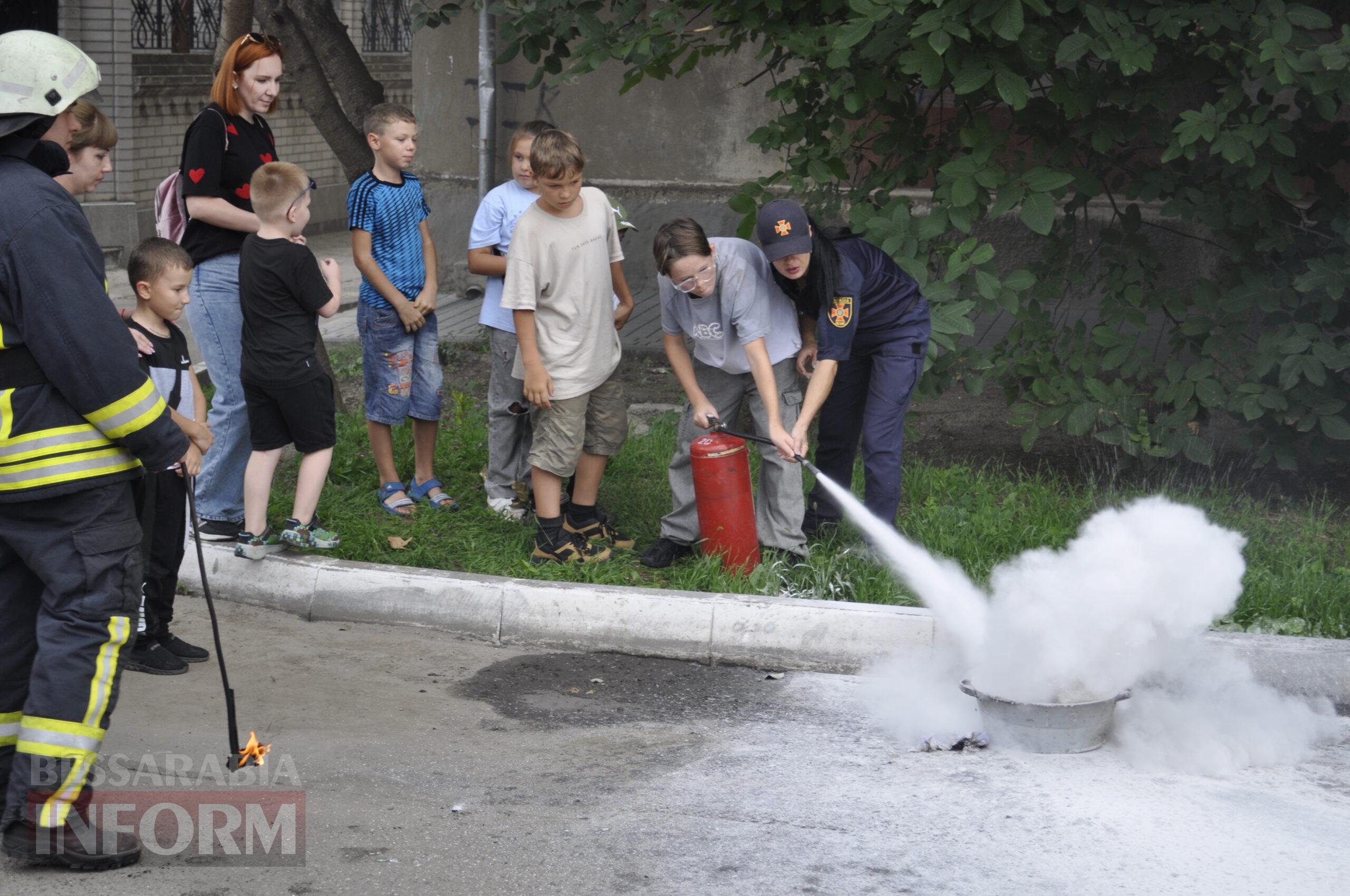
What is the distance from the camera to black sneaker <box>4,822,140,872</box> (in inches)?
126

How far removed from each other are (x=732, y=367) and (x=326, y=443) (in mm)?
1635

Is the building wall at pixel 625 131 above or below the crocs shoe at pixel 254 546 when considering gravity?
above

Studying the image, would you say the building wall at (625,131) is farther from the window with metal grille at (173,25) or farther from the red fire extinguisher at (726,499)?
the red fire extinguisher at (726,499)

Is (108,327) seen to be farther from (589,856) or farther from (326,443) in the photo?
(326,443)

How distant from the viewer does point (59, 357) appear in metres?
3.15

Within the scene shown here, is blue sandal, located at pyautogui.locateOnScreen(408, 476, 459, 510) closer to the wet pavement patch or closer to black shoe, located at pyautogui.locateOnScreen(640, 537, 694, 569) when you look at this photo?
black shoe, located at pyautogui.locateOnScreen(640, 537, 694, 569)

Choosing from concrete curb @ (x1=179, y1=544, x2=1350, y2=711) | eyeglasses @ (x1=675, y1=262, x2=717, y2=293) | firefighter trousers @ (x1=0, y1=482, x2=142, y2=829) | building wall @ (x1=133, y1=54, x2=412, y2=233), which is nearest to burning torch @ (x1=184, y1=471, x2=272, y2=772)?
firefighter trousers @ (x1=0, y1=482, x2=142, y2=829)

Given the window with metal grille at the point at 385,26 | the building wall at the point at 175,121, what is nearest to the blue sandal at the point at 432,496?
the building wall at the point at 175,121

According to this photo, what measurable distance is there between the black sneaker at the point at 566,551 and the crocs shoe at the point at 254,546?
1.07 meters

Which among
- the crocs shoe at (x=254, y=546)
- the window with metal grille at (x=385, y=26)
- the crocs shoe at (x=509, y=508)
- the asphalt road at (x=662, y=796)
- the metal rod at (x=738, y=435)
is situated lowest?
the asphalt road at (x=662, y=796)

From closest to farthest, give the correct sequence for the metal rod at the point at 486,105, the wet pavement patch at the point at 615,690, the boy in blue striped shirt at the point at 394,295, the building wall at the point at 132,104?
1. the wet pavement patch at the point at 615,690
2. the boy in blue striped shirt at the point at 394,295
3. the metal rod at the point at 486,105
4. the building wall at the point at 132,104

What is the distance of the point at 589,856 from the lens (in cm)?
338

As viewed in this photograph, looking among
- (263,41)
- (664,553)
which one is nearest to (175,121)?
(263,41)

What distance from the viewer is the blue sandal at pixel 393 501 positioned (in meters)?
6.10
